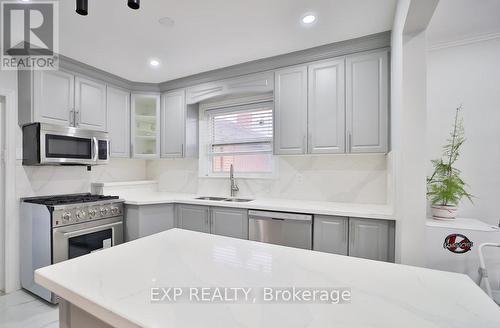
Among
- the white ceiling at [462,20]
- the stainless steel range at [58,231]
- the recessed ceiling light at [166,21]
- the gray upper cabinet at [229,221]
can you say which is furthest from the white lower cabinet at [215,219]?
the white ceiling at [462,20]

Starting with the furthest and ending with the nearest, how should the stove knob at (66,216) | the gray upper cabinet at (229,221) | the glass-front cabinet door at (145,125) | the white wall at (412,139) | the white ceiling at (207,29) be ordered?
the glass-front cabinet door at (145,125), the gray upper cabinet at (229,221), the stove knob at (66,216), the white ceiling at (207,29), the white wall at (412,139)

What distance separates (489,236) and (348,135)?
1.24 meters

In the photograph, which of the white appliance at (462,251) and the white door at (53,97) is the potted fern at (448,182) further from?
the white door at (53,97)

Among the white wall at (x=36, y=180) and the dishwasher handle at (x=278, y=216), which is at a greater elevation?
the white wall at (x=36, y=180)

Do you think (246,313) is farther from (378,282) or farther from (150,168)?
(150,168)

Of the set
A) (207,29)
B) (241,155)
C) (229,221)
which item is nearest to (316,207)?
(229,221)

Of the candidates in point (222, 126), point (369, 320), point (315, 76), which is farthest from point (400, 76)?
point (222, 126)

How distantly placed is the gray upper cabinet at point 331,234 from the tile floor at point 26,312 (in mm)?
2311

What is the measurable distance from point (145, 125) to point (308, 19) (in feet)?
8.58

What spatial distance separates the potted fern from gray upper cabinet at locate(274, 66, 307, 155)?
3.89ft

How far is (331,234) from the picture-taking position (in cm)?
212

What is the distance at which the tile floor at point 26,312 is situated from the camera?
1977 millimetres

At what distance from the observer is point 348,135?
2.30 meters

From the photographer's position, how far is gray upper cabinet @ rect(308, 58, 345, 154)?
2.33 meters
